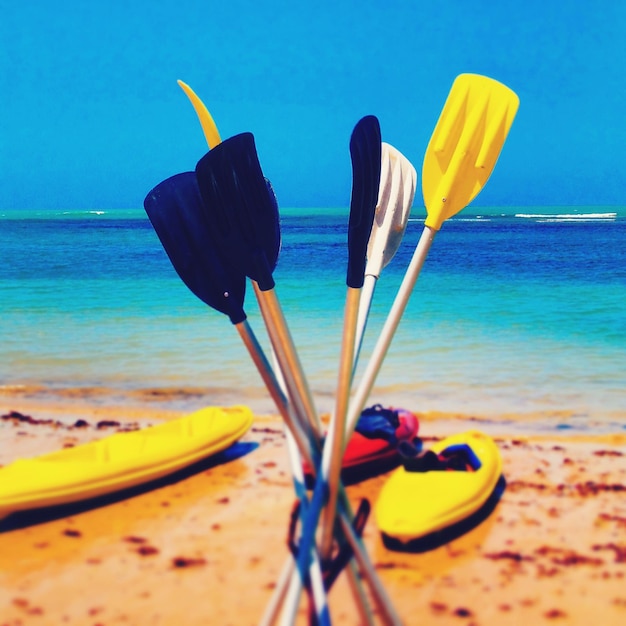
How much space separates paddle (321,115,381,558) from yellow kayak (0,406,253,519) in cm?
122

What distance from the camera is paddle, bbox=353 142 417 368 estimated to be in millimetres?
2443

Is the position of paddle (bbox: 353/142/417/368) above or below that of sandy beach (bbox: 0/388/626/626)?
above

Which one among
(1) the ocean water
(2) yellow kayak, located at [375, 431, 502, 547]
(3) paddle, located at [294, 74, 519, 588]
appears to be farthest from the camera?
(1) the ocean water

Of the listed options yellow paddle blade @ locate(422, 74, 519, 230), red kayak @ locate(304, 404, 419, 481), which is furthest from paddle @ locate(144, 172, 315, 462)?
red kayak @ locate(304, 404, 419, 481)

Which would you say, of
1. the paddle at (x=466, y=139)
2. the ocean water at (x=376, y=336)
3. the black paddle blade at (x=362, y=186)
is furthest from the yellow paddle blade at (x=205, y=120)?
the ocean water at (x=376, y=336)

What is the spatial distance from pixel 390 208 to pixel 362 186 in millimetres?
704

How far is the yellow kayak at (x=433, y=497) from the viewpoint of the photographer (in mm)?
2400

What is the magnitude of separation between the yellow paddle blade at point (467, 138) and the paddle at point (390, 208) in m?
0.22

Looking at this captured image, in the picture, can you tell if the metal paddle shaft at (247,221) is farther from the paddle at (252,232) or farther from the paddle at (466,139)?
the paddle at (466,139)

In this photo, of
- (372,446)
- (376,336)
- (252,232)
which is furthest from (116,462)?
(376,336)

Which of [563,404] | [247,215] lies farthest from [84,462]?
[563,404]

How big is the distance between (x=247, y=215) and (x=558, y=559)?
5.40ft

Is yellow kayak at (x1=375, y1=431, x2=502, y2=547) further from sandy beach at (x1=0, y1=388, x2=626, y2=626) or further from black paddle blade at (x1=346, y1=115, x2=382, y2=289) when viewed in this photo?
black paddle blade at (x1=346, y1=115, x2=382, y2=289)

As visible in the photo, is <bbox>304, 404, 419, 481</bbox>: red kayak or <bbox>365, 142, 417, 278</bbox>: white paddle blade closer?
<bbox>365, 142, 417, 278</bbox>: white paddle blade
